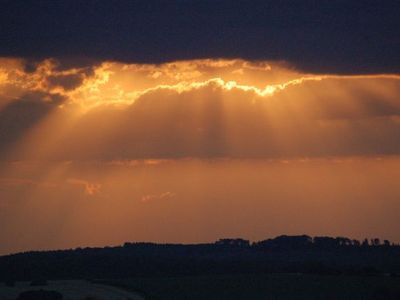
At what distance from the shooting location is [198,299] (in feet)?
248

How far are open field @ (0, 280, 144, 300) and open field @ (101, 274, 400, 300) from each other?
5.92 ft

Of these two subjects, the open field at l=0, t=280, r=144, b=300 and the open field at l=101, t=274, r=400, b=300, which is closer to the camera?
the open field at l=101, t=274, r=400, b=300

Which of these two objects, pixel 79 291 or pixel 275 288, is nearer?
pixel 275 288

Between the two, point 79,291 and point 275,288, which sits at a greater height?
point 79,291

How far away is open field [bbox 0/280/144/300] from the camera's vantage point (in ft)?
268

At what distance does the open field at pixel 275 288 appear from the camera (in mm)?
74812

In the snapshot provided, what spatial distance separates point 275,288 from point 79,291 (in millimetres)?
17260

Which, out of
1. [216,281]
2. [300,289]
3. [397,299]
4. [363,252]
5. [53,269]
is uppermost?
[363,252]

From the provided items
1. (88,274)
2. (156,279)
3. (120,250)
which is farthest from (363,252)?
(156,279)

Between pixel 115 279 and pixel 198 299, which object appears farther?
pixel 115 279

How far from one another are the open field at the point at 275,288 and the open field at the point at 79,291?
180 cm

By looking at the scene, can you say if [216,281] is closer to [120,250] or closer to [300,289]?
[300,289]

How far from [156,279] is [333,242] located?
3138 inches

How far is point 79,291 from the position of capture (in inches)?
3556
